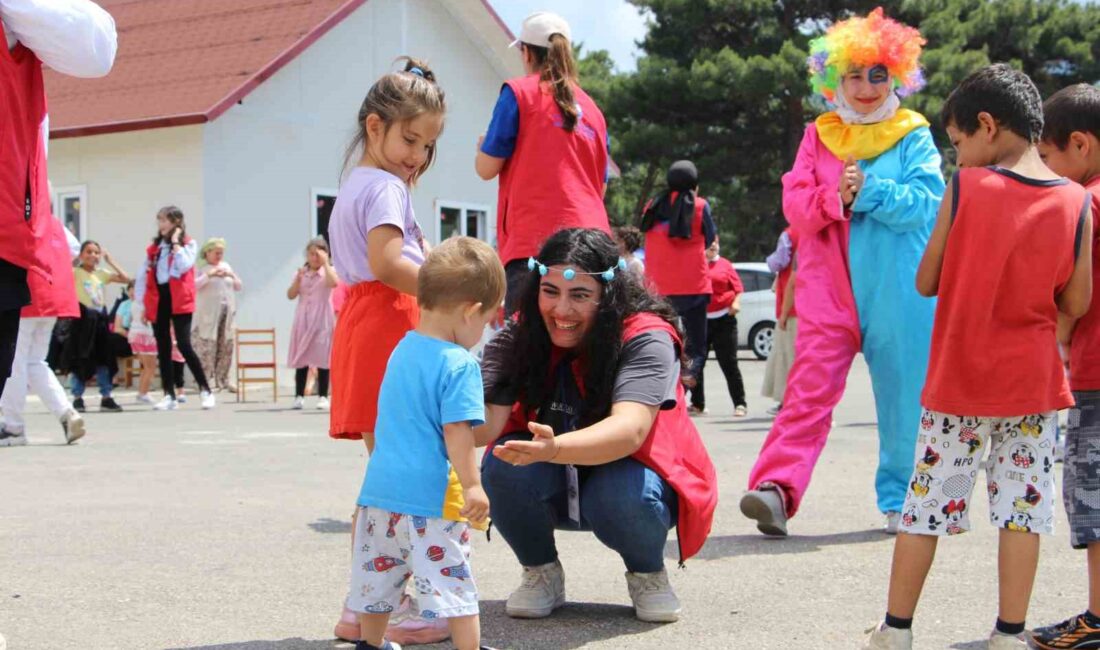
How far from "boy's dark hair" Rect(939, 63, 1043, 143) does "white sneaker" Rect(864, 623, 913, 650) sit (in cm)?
134

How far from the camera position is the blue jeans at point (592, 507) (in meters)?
4.21

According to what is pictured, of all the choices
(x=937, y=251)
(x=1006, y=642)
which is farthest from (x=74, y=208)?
(x=1006, y=642)

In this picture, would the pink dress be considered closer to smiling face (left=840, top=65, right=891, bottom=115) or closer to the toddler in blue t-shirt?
smiling face (left=840, top=65, right=891, bottom=115)

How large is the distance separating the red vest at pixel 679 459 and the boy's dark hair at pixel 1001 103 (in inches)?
43.5

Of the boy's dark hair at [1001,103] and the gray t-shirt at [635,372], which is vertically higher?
the boy's dark hair at [1001,103]

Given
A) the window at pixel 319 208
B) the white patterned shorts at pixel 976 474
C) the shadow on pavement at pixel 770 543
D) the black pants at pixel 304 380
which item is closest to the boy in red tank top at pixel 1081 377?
the white patterned shorts at pixel 976 474

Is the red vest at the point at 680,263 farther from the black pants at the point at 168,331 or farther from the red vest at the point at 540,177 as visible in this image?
the red vest at the point at 540,177

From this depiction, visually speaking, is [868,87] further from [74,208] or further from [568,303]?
[74,208]

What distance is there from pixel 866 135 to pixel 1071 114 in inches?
66.4

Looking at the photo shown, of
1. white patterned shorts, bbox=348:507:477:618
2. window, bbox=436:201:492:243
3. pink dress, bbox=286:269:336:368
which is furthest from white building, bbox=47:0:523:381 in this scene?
white patterned shorts, bbox=348:507:477:618

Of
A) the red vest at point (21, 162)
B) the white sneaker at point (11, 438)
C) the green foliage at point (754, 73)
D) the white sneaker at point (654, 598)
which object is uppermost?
the green foliage at point (754, 73)

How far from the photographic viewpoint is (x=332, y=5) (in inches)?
793

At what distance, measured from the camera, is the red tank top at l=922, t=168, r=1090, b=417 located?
3.64 meters

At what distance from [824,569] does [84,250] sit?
441 inches
